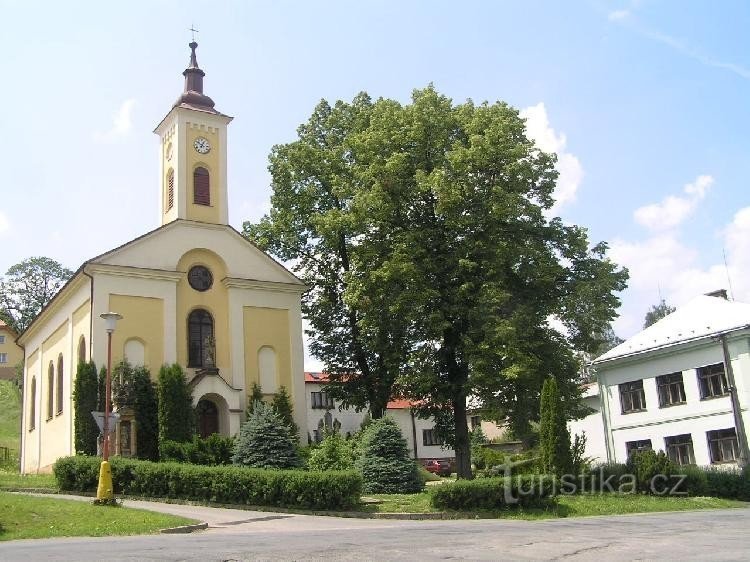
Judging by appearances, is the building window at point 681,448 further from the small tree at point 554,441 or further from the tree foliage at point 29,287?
the tree foliage at point 29,287

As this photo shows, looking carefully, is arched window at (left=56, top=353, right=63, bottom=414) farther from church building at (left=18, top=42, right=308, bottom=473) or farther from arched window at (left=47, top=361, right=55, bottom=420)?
arched window at (left=47, top=361, right=55, bottom=420)

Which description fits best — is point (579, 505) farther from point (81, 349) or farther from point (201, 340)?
point (81, 349)

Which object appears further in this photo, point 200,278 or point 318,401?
point 318,401

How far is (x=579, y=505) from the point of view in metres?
22.5

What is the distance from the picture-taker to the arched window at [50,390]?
121 ft

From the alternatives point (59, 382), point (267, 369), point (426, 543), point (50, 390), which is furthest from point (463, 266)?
point (50, 390)

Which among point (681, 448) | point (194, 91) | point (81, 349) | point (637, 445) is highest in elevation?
point (194, 91)

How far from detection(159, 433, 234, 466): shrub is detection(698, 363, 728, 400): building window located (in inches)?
764

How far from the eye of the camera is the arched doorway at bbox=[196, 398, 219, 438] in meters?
33.0

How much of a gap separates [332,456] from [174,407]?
23.3 feet

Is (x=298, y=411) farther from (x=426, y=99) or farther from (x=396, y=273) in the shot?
(x=426, y=99)

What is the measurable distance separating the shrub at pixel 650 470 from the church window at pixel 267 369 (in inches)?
616

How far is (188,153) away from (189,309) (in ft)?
24.7

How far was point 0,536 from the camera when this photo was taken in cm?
1551
